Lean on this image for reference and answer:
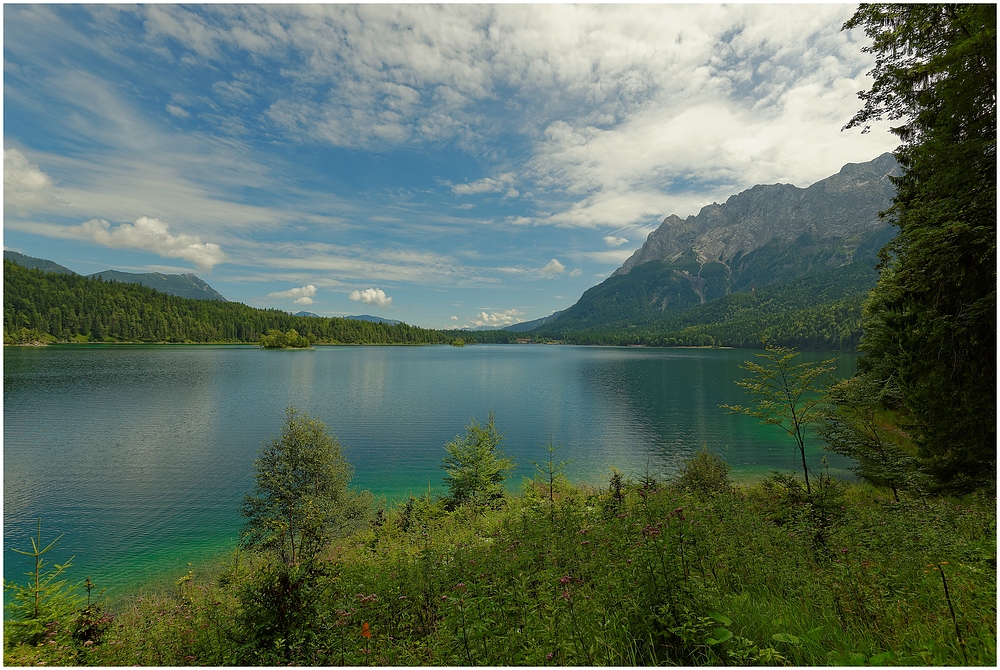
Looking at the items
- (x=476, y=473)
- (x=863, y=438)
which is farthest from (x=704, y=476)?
(x=476, y=473)

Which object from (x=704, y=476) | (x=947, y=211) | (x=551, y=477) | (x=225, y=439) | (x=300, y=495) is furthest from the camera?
(x=225, y=439)

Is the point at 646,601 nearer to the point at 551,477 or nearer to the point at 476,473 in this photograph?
the point at 551,477

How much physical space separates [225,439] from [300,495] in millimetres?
29252

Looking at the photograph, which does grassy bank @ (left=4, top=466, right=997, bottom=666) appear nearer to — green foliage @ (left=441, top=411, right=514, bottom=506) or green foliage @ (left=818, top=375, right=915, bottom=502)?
green foliage @ (left=818, top=375, right=915, bottom=502)

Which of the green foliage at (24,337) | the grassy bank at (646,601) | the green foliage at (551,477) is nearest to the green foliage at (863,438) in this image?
the grassy bank at (646,601)

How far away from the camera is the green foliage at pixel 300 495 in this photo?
864 inches

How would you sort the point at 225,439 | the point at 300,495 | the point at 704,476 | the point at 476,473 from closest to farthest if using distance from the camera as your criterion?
the point at 704,476
the point at 300,495
the point at 476,473
the point at 225,439

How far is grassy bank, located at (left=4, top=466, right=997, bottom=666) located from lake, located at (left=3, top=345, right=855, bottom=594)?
1704 cm

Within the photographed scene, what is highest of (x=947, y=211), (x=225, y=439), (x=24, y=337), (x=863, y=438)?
(x=947, y=211)

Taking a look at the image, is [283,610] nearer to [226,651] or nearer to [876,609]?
[226,651]

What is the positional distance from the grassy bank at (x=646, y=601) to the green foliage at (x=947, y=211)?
3088 millimetres

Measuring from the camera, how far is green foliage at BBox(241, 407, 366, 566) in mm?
21945

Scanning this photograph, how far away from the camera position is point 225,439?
46.2 metres

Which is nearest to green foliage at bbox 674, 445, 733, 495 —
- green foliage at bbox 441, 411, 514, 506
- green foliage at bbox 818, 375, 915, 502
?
green foliage at bbox 818, 375, 915, 502
